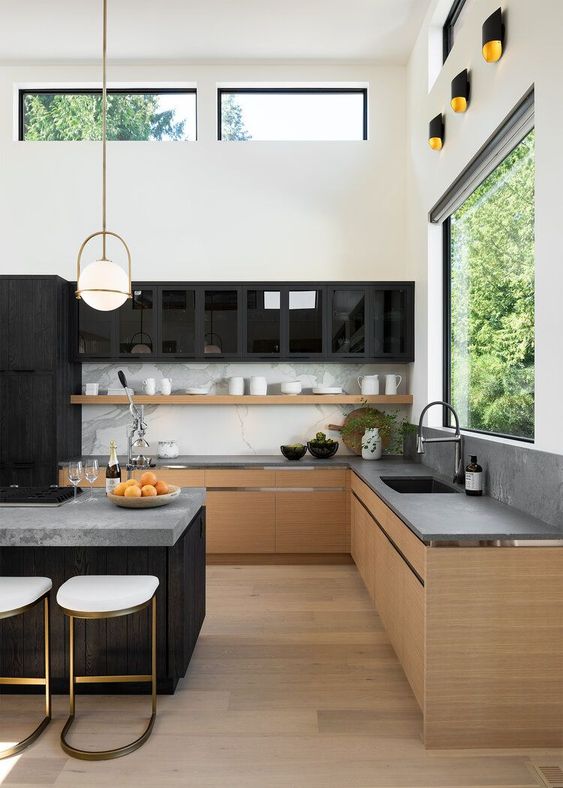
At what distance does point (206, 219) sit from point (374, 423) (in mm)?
2303

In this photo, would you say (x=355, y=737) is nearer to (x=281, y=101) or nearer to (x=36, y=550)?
(x=36, y=550)

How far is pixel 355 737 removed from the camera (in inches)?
89.5

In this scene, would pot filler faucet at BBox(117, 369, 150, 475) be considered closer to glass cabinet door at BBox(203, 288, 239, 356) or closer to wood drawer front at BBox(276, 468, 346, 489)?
glass cabinet door at BBox(203, 288, 239, 356)

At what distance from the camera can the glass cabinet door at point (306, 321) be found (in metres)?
4.84

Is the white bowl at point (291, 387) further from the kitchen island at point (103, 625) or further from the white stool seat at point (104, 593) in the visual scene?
the white stool seat at point (104, 593)

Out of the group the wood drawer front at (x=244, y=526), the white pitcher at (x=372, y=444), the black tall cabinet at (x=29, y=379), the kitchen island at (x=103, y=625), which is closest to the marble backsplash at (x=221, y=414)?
the white pitcher at (x=372, y=444)

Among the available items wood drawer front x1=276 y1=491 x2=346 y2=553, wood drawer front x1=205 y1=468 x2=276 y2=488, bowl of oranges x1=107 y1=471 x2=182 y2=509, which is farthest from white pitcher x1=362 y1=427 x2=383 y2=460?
bowl of oranges x1=107 y1=471 x2=182 y2=509

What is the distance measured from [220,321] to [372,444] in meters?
1.60

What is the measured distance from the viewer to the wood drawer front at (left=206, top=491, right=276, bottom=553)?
14.8 feet

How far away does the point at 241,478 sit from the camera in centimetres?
455

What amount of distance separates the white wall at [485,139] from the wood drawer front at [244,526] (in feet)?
4.80

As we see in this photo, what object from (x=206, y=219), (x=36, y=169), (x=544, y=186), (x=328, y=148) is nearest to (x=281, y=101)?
(x=328, y=148)

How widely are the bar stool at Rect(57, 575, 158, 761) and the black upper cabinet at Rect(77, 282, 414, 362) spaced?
268 centimetres

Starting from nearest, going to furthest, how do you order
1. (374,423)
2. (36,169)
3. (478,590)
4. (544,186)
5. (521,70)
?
1. (478,590)
2. (544,186)
3. (521,70)
4. (374,423)
5. (36,169)
